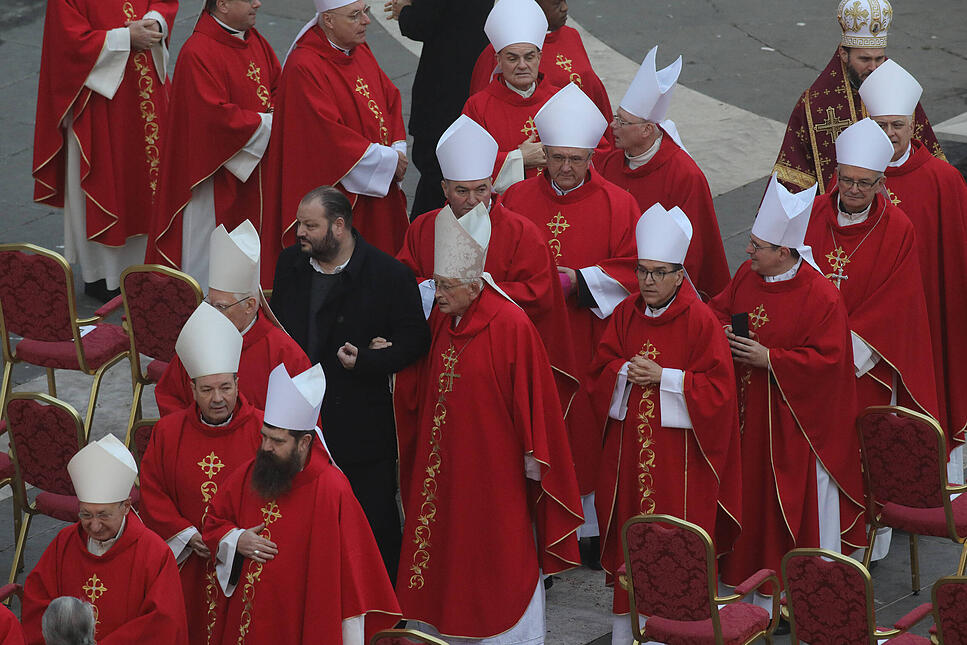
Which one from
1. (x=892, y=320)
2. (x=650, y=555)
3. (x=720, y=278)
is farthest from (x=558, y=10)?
(x=650, y=555)

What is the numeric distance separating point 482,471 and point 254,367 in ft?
3.28

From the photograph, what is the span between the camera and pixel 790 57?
13.9 metres

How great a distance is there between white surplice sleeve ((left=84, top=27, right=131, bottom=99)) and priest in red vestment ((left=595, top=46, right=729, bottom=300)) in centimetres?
313

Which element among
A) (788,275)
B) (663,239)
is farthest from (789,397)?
(663,239)

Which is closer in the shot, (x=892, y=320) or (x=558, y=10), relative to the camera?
(x=892, y=320)

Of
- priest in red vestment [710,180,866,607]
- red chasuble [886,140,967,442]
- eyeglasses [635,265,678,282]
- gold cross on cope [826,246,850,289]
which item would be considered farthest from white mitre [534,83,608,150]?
red chasuble [886,140,967,442]

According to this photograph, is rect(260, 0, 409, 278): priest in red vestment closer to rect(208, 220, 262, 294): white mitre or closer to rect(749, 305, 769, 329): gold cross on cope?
rect(208, 220, 262, 294): white mitre

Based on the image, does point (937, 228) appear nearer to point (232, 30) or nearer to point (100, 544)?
point (232, 30)

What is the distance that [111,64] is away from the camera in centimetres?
898

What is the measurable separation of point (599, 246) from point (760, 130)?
571 centimetres

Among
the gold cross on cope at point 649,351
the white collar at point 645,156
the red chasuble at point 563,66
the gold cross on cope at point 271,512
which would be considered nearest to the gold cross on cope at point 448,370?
the gold cross on cope at point 649,351

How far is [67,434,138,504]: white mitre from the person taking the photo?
17.1 ft

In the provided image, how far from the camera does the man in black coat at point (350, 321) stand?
6.32m

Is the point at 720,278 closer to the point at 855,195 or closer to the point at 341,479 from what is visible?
the point at 855,195
